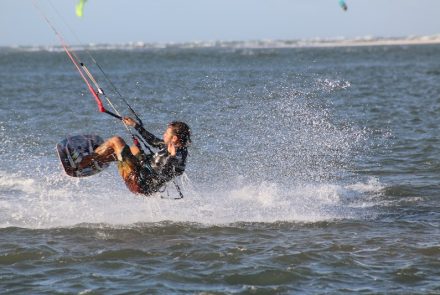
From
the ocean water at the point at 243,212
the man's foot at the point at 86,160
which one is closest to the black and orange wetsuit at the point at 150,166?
the man's foot at the point at 86,160

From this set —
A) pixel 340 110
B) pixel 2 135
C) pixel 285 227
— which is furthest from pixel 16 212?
pixel 340 110

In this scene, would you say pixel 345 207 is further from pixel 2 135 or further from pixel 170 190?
pixel 2 135

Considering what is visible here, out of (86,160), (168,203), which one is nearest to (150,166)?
(86,160)

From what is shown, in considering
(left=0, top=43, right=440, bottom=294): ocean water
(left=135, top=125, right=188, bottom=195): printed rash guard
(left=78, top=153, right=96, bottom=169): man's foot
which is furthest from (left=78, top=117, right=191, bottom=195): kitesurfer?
(left=0, top=43, right=440, bottom=294): ocean water

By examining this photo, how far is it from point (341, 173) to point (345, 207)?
268cm

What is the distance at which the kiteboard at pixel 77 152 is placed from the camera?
10.4 m

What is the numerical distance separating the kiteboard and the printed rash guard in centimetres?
65

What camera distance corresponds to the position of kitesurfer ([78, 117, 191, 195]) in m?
10.3

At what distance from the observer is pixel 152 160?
1034 cm

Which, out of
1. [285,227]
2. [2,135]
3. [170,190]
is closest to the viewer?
[285,227]

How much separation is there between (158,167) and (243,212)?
1439 mm

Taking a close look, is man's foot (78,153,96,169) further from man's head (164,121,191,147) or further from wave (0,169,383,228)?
man's head (164,121,191,147)

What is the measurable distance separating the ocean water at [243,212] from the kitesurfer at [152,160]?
1.84ft

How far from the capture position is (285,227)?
10.3 metres
